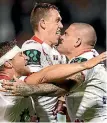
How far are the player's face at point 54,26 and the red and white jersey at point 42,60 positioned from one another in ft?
0.17

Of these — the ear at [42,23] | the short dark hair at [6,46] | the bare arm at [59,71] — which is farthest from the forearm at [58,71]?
the ear at [42,23]

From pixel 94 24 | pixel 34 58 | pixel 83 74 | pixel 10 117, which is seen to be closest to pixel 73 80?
pixel 83 74

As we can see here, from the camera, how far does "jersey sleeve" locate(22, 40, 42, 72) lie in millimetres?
1498

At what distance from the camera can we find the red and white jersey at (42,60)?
1.51 m

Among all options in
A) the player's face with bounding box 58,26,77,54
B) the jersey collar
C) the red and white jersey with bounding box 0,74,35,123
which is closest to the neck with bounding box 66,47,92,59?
the player's face with bounding box 58,26,77,54

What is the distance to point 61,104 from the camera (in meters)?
1.74

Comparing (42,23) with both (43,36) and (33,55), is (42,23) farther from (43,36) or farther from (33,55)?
(33,55)

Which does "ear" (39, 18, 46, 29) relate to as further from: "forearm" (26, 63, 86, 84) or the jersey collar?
"forearm" (26, 63, 86, 84)

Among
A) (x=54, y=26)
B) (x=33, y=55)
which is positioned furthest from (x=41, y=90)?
(x=54, y=26)

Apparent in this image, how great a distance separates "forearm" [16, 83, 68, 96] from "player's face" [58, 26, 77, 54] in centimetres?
27

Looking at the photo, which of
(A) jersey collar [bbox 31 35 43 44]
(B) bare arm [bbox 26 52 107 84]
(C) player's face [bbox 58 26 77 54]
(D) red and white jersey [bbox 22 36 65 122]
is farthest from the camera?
(C) player's face [bbox 58 26 77 54]

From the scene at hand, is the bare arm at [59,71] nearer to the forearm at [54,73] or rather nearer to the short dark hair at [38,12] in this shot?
the forearm at [54,73]

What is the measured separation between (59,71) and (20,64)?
17 centimetres

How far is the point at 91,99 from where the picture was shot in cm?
171
